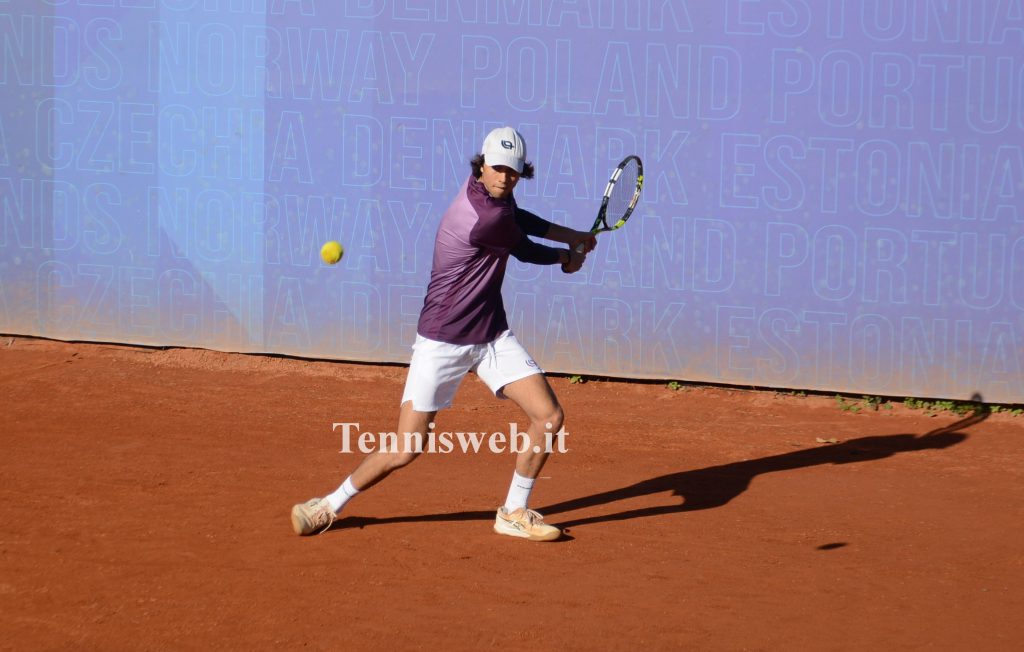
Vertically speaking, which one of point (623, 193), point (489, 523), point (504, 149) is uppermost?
point (504, 149)

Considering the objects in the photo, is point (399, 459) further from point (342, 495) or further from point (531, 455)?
point (531, 455)

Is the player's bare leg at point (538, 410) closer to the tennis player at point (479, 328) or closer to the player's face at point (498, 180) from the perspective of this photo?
the tennis player at point (479, 328)

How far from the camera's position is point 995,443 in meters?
8.12

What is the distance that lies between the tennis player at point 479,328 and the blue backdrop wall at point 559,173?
3.29m

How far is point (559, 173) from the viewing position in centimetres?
909

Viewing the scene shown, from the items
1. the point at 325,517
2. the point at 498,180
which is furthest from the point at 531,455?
the point at 498,180

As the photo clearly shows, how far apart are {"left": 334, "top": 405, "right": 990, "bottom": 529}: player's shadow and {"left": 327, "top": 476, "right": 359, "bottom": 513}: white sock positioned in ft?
0.65

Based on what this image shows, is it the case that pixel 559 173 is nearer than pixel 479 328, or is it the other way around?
pixel 479 328

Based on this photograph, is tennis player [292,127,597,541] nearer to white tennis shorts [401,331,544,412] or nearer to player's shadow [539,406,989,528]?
white tennis shorts [401,331,544,412]

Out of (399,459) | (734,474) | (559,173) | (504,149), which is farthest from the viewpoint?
(559,173)

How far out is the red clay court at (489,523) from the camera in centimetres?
484

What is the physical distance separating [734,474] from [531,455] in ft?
6.47

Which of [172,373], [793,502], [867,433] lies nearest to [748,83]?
[867,433]

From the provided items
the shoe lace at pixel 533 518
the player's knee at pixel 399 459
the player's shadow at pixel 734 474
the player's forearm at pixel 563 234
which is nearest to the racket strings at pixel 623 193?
the player's forearm at pixel 563 234
